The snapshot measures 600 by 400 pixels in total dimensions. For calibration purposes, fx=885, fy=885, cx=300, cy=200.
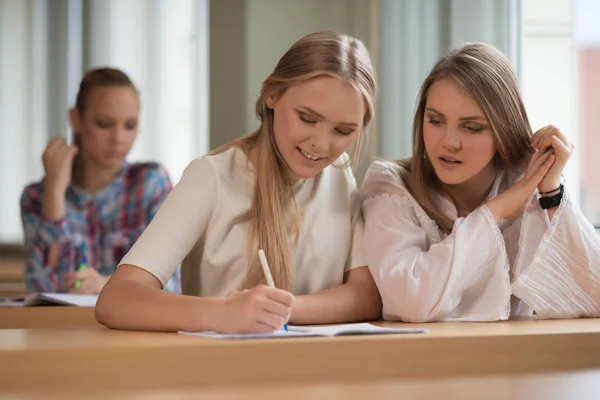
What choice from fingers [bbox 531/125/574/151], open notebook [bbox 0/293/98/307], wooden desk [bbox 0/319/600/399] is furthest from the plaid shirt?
wooden desk [bbox 0/319/600/399]

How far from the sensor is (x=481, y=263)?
4.95 feet

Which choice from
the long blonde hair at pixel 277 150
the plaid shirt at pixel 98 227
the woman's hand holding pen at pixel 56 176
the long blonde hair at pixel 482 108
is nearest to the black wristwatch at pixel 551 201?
the long blonde hair at pixel 482 108

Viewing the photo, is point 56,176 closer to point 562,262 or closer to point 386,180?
point 386,180

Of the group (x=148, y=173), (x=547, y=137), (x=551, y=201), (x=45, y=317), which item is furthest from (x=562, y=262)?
(x=148, y=173)

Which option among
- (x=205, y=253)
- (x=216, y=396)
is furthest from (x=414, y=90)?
(x=216, y=396)

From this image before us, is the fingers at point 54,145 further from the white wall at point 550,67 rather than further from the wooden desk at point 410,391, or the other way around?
the wooden desk at point 410,391

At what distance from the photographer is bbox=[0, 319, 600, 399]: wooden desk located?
3.51ft

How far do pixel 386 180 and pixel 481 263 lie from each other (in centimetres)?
26

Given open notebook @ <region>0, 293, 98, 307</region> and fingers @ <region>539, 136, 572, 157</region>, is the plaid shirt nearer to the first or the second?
open notebook @ <region>0, 293, 98, 307</region>

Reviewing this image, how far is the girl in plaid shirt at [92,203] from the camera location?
2.94m

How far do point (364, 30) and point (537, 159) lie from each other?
168 centimetres

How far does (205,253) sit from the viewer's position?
5.03 feet

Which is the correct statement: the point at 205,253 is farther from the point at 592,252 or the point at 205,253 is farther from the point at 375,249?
the point at 592,252

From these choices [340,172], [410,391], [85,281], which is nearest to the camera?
[410,391]
